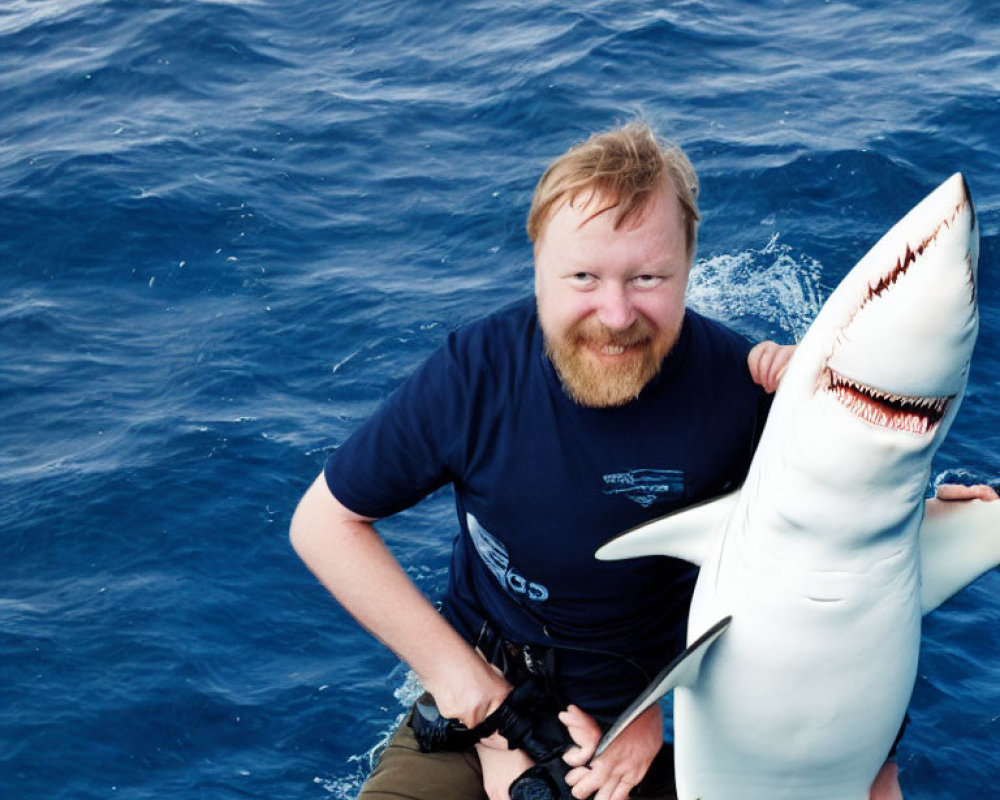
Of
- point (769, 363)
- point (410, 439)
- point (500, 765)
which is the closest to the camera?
point (769, 363)

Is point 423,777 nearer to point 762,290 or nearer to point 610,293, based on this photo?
point 610,293

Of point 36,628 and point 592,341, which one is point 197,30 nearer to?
point 36,628

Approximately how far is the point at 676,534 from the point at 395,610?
31.8 inches

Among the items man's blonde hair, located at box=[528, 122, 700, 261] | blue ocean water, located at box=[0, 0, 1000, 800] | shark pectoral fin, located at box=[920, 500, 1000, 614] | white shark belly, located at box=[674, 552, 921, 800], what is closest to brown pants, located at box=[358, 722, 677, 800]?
white shark belly, located at box=[674, 552, 921, 800]

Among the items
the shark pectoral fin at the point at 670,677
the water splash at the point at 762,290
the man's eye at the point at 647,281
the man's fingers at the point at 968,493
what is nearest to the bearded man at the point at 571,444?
the man's eye at the point at 647,281

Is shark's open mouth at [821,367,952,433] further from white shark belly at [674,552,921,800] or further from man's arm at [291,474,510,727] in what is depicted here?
man's arm at [291,474,510,727]

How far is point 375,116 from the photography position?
42.2 feet

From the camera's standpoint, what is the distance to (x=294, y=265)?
10.7 m

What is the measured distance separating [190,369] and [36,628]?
8.12ft

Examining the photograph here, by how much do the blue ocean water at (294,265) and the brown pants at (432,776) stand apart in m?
2.35

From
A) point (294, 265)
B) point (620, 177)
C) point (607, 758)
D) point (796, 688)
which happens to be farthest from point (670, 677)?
point (294, 265)

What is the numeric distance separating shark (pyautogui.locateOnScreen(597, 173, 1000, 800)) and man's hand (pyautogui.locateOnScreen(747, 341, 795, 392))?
0.22 metres

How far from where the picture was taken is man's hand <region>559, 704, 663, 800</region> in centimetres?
407

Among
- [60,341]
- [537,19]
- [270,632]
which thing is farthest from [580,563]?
[537,19]
